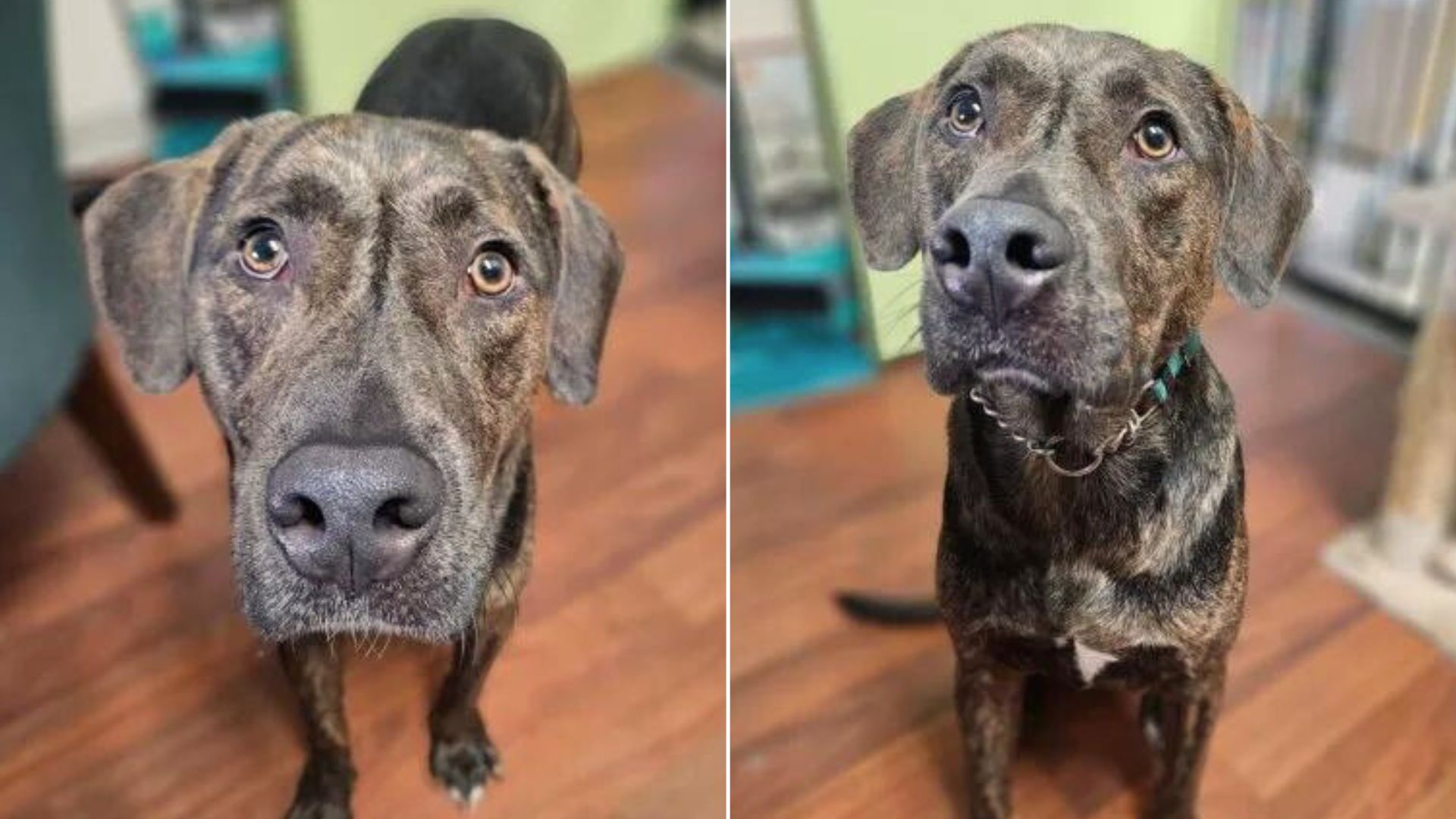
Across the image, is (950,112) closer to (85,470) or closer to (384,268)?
(384,268)

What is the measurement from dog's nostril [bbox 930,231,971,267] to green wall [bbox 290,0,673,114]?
1.43 feet

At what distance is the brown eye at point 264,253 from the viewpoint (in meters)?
1.19

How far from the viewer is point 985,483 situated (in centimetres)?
125

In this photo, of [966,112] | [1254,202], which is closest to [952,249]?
[966,112]

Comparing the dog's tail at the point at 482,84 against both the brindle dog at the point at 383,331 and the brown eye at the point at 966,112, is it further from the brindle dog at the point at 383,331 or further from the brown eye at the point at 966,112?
the brown eye at the point at 966,112

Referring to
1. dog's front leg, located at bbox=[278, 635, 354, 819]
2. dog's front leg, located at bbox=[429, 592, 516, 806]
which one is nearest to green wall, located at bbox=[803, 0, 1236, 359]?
dog's front leg, located at bbox=[429, 592, 516, 806]

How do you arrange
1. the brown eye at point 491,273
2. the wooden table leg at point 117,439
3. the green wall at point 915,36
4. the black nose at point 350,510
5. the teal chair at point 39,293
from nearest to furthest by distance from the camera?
the black nose at point 350,510, the green wall at point 915,36, the brown eye at point 491,273, the wooden table leg at point 117,439, the teal chair at point 39,293

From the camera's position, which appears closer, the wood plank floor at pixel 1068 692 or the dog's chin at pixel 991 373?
the dog's chin at pixel 991 373

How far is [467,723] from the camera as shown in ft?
4.26

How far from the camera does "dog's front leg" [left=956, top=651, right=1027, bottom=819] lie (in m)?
1.39

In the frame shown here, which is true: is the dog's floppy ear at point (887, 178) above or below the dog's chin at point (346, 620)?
above

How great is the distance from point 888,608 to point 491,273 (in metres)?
0.59

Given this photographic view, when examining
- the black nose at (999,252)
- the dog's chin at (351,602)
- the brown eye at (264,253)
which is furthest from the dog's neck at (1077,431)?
the brown eye at (264,253)

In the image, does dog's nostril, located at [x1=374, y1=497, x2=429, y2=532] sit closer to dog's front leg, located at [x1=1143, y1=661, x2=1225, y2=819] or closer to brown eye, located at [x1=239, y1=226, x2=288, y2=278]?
brown eye, located at [x1=239, y1=226, x2=288, y2=278]
